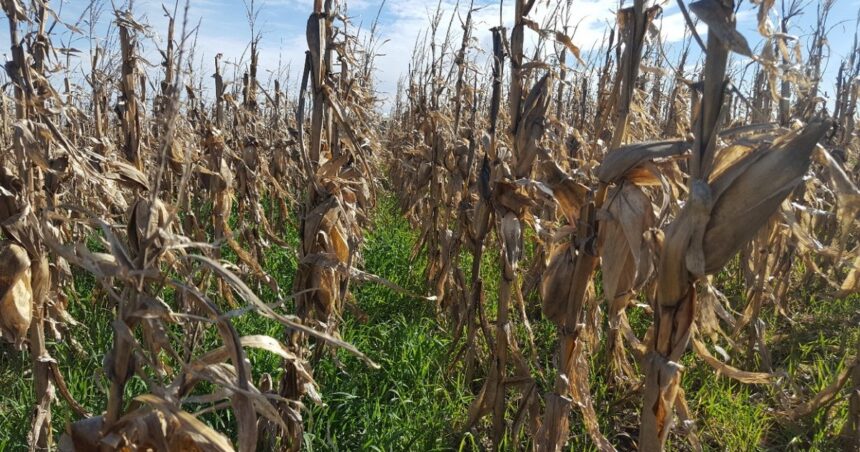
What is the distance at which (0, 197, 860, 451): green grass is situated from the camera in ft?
8.63

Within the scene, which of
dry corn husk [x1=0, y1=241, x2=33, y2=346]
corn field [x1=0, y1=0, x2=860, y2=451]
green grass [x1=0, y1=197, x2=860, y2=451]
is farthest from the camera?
green grass [x1=0, y1=197, x2=860, y2=451]

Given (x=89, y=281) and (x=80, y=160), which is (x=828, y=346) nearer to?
(x=80, y=160)

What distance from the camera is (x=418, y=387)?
9.97ft

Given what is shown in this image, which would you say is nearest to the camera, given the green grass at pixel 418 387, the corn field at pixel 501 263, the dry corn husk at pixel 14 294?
the corn field at pixel 501 263

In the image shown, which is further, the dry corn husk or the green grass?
the green grass

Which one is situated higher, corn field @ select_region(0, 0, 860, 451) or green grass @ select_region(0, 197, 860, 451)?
corn field @ select_region(0, 0, 860, 451)

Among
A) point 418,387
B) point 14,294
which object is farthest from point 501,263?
point 14,294

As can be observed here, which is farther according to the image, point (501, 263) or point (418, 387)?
point (418, 387)

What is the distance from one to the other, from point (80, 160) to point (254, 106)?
5.38 metres

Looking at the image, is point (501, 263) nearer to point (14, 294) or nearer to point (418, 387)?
point (418, 387)

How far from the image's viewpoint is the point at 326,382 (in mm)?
3002

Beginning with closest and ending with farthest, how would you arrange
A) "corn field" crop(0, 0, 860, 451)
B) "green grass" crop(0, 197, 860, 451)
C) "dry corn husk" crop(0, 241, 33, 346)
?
1. "corn field" crop(0, 0, 860, 451)
2. "dry corn husk" crop(0, 241, 33, 346)
3. "green grass" crop(0, 197, 860, 451)

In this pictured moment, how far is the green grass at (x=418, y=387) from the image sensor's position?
8.63 ft

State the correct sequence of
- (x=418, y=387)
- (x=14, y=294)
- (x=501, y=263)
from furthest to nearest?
(x=418, y=387) < (x=501, y=263) < (x=14, y=294)
